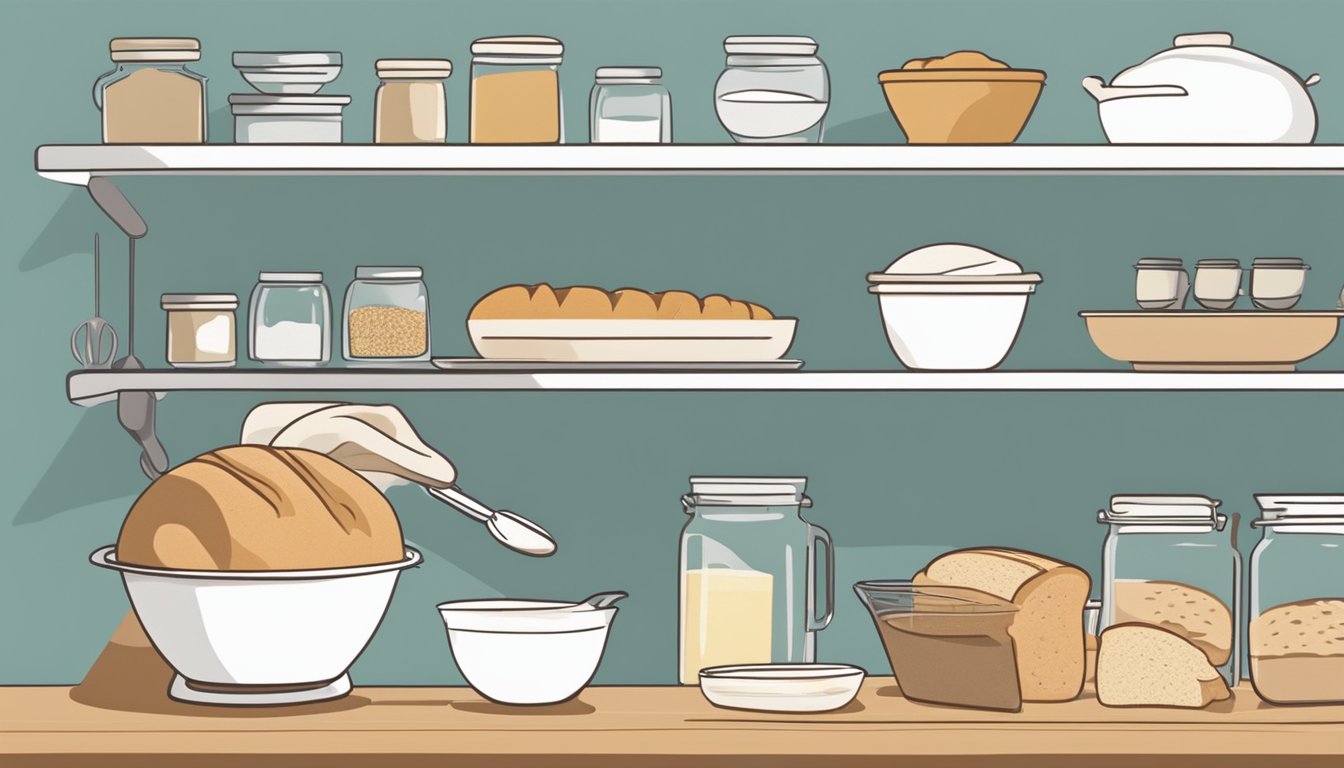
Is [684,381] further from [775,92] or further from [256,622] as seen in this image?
[256,622]

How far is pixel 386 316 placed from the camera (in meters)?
1.91

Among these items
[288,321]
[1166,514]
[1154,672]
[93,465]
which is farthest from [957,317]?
[93,465]

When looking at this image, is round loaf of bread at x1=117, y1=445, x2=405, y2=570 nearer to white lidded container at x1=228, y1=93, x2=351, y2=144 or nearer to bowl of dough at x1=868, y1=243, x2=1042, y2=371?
white lidded container at x1=228, y1=93, x2=351, y2=144

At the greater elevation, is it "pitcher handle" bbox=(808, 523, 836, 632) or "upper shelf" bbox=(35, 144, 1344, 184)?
"upper shelf" bbox=(35, 144, 1344, 184)

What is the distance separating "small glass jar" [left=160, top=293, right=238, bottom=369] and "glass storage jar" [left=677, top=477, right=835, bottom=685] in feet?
1.94

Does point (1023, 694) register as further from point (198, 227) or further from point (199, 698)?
point (198, 227)

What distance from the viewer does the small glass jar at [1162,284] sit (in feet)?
6.29

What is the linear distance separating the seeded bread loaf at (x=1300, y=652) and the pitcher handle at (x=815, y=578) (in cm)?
50

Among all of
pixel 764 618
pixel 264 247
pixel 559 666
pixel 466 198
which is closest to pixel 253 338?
pixel 264 247

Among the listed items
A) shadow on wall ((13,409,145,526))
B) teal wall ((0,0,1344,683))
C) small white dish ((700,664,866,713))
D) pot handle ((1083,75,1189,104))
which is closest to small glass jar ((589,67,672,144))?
teal wall ((0,0,1344,683))

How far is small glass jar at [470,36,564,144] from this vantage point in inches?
73.4

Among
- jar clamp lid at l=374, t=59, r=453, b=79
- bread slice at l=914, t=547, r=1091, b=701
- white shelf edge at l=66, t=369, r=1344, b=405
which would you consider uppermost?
jar clamp lid at l=374, t=59, r=453, b=79

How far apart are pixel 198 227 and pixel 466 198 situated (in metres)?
0.34

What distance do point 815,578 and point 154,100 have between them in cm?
98
